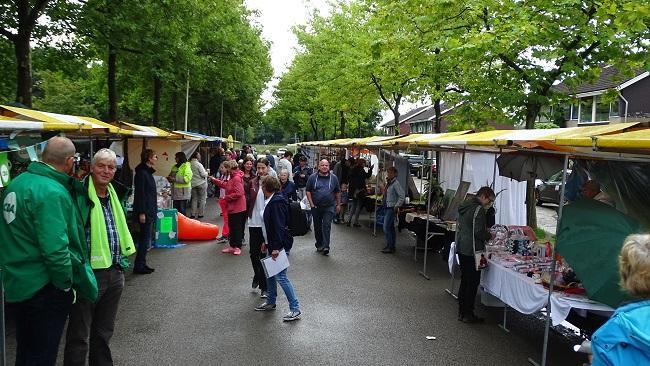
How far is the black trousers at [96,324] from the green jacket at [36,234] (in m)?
0.44

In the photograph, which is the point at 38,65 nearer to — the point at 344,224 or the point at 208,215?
the point at 208,215

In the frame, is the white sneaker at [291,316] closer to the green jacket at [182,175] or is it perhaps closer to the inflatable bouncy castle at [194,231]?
the inflatable bouncy castle at [194,231]

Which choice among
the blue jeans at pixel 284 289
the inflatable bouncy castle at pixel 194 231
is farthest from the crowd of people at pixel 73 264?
the inflatable bouncy castle at pixel 194 231

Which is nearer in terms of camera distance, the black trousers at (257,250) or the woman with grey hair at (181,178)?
the black trousers at (257,250)

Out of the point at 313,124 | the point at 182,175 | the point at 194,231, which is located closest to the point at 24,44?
the point at 182,175

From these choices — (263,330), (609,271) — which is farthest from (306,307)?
(609,271)

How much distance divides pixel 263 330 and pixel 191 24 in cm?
1278

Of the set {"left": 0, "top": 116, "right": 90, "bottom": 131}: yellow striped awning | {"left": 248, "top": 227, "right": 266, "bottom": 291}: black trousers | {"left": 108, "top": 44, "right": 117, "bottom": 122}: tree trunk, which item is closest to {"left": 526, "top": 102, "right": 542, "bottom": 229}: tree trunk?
{"left": 248, "top": 227, "right": 266, "bottom": 291}: black trousers

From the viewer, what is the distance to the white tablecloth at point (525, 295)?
4.75 meters

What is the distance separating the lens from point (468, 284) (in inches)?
249

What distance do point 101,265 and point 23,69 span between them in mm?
9968

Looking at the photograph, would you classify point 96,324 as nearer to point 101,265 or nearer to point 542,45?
point 101,265

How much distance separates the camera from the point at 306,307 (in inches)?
267

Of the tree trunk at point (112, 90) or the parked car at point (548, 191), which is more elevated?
the tree trunk at point (112, 90)
